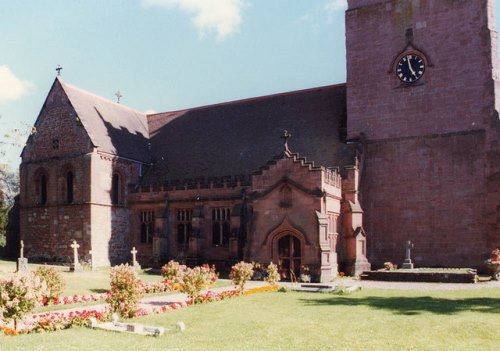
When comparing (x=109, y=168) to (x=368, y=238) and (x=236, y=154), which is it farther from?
(x=368, y=238)

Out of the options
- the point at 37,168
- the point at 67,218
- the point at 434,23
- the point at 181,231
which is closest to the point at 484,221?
the point at 434,23

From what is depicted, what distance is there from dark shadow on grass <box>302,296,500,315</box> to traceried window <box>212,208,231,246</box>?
51.2ft

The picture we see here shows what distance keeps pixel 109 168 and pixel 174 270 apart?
15759mm

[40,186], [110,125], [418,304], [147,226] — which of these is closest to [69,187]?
[40,186]

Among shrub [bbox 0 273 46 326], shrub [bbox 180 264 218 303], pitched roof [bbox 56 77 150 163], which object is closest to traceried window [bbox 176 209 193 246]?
pitched roof [bbox 56 77 150 163]

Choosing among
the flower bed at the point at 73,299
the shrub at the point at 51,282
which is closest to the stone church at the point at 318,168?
the flower bed at the point at 73,299

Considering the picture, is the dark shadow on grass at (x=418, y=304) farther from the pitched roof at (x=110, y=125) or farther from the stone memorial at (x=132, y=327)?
the pitched roof at (x=110, y=125)

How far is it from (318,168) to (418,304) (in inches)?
485

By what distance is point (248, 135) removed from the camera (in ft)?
124

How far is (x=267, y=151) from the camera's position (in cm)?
3572

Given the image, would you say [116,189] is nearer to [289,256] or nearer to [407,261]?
[289,256]

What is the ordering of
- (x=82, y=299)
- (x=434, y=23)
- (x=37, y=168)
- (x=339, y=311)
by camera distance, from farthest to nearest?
(x=37, y=168)
(x=434, y=23)
(x=82, y=299)
(x=339, y=311)

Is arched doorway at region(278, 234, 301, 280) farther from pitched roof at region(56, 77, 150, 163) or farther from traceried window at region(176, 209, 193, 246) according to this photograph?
pitched roof at region(56, 77, 150, 163)

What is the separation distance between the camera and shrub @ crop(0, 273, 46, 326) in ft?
41.6
